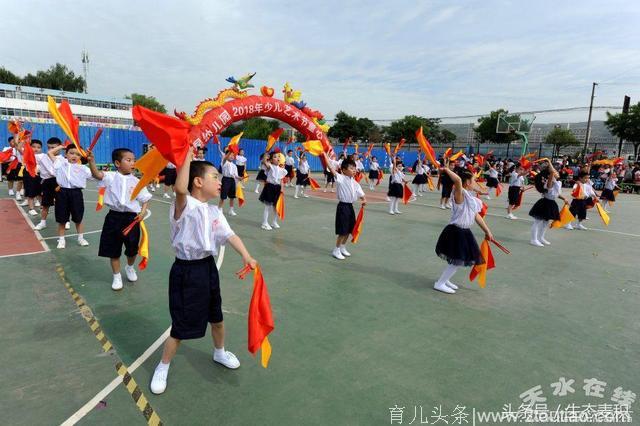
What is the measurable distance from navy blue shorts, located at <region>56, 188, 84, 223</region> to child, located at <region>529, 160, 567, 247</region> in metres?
8.83

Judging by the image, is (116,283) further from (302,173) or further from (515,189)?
(515,189)

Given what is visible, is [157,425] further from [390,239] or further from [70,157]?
[390,239]

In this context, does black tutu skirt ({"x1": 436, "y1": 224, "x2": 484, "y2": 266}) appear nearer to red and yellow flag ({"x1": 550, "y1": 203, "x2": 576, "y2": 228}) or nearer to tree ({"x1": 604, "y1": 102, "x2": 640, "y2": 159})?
red and yellow flag ({"x1": 550, "y1": 203, "x2": 576, "y2": 228})

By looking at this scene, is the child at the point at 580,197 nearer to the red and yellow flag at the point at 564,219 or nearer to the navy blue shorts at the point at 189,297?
the red and yellow flag at the point at 564,219

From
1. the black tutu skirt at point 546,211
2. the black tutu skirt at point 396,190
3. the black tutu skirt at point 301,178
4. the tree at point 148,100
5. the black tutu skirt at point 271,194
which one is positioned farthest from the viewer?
the tree at point 148,100

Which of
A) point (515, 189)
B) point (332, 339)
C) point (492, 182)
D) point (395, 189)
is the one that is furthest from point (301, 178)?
point (332, 339)

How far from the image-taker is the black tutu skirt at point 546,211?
7.78 metres

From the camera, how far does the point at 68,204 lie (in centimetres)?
616

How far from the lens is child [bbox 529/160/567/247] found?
7809mm

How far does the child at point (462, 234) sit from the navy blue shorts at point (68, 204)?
5803 millimetres

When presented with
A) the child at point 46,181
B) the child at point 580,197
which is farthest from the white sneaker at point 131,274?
the child at point 580,197

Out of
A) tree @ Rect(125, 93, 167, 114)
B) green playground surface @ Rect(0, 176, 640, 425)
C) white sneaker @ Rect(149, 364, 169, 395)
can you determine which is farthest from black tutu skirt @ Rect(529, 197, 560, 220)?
A: tree @ Rect(125, 93, 167, 114)

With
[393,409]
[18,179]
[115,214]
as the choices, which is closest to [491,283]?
[393,409]

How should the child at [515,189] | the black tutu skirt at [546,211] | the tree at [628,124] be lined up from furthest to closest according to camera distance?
the tree at [628,124]
the child at [515,189]
the black tutu skirt at [546,211]
